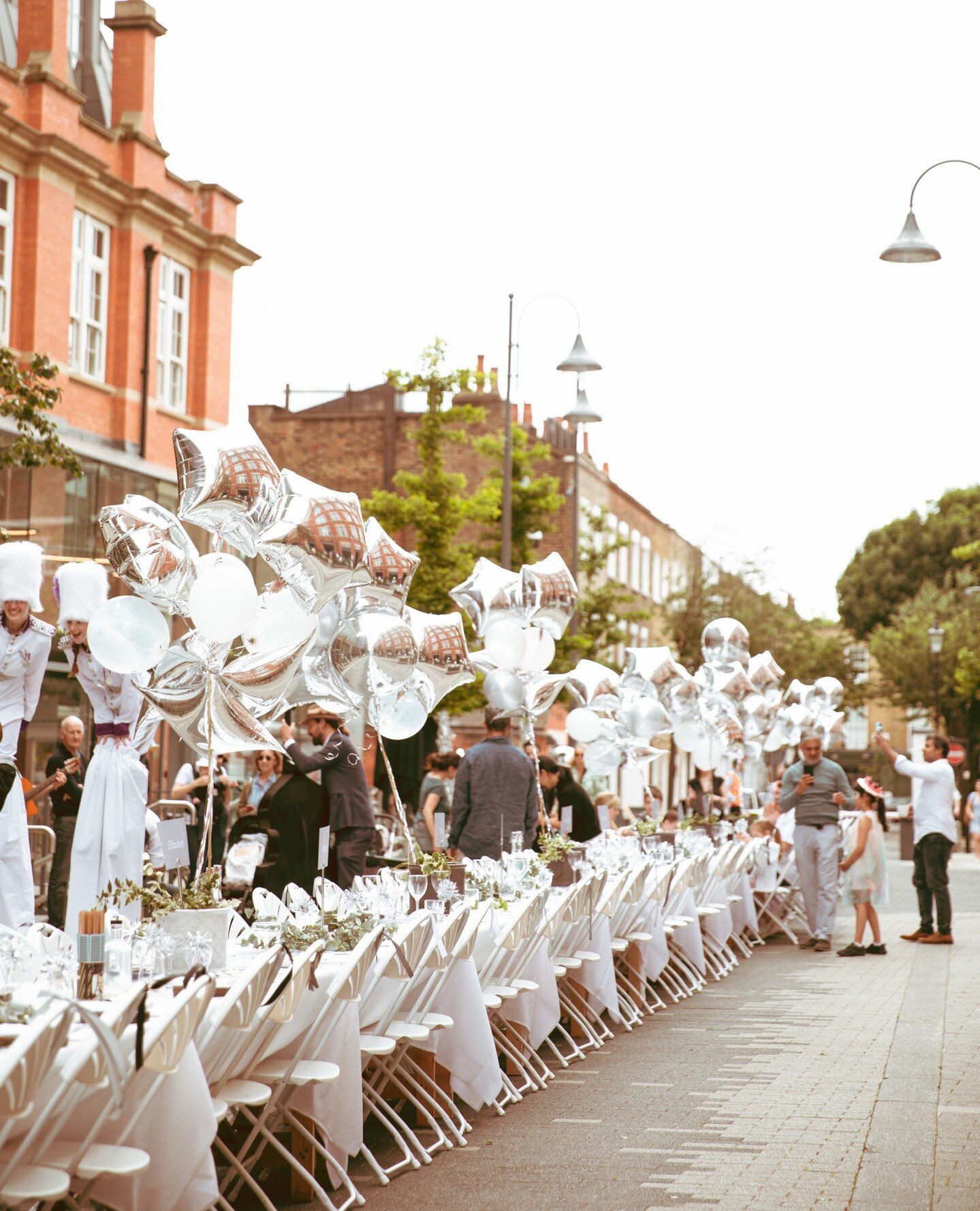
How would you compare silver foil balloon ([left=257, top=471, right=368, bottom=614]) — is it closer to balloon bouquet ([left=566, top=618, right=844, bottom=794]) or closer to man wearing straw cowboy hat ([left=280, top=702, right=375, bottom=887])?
man wearing straw cowboy hat ([left=280, top=702, right=375, bottom=887])

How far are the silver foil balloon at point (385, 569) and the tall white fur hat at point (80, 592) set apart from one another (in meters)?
2.18

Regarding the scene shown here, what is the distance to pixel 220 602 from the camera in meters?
8.53

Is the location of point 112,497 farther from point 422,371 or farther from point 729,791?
point 729,791

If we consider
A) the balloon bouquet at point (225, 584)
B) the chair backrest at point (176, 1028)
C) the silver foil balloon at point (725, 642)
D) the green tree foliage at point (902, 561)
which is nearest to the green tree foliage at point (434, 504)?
the silver foil balloon at point (725, 642)

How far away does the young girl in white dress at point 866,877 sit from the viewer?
1622 centimetres

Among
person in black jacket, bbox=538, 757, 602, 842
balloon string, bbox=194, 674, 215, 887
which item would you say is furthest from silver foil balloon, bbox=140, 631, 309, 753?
person in black jacket, bbox=538, 757, 602, 842

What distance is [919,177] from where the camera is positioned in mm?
14844

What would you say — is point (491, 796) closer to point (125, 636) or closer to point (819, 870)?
point (125, 636)

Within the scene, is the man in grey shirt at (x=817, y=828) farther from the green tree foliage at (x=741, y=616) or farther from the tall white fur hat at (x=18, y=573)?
the green tree foliage at (x=741, y=616)

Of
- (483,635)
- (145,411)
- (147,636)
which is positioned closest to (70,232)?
(145,411)

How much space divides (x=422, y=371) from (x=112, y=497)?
7.04 m

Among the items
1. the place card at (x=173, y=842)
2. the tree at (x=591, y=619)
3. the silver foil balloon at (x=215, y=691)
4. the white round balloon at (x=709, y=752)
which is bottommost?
the place card at (x=173, y=842)

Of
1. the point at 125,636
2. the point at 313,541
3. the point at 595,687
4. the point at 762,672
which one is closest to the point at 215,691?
the point at 125,636

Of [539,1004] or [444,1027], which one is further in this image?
[539,1004]
